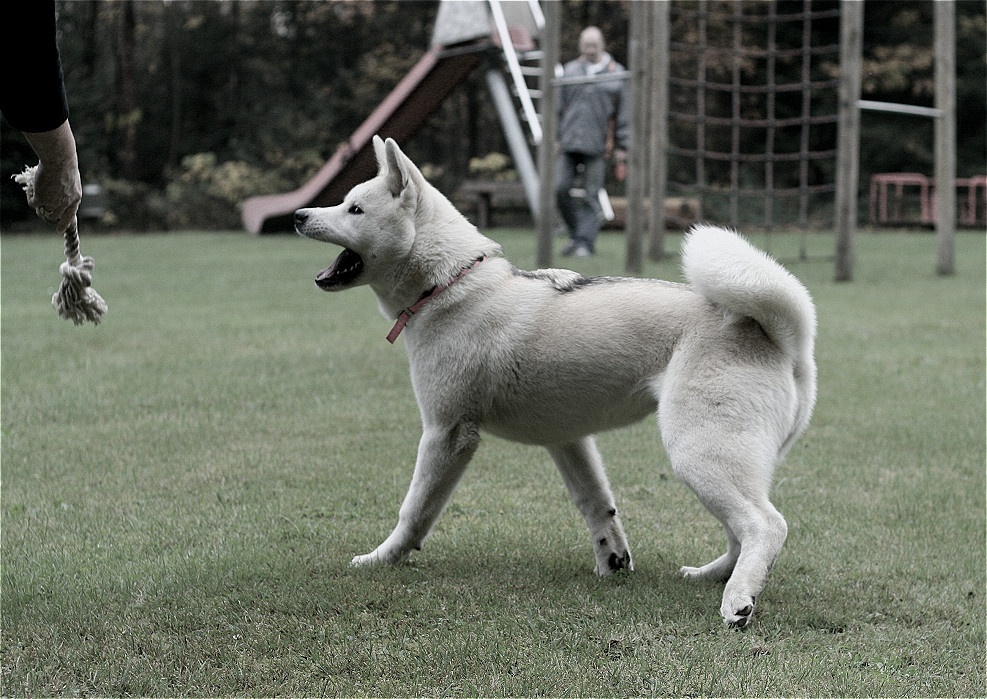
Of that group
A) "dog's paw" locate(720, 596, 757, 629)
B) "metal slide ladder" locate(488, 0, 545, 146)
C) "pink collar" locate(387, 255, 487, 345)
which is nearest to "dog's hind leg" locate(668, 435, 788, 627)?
"dog's paw" locate(720, 596, 757, 629)

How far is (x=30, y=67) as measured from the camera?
8.45 feet

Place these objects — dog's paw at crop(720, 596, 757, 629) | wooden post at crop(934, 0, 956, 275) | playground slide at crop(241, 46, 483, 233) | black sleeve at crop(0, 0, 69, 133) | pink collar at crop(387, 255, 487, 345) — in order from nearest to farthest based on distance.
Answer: black sleeve at crop(0, 0, 69, 133)
dog's paw at crop(720, 596, 757, 629)
pink collar at crop(387, 255, 487, 345)
wooden post at crop(934, 0, 956, 275)
playground slide at crop(241, 46, 483, 233)

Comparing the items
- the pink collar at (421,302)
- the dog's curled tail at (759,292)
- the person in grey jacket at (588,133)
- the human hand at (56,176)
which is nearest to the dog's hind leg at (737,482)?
the dog's curled tail at (759,292)

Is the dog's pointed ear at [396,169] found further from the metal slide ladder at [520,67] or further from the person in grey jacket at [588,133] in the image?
the metal slide ladder at [520,67]

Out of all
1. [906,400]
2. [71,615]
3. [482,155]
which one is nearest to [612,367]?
[71,615]

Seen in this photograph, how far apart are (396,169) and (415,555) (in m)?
1.37

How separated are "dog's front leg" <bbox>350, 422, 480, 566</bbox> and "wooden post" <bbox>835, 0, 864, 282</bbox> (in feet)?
30.3

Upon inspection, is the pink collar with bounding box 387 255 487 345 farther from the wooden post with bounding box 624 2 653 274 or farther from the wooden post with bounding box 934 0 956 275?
the wooden post with bounding box 934 0 956 275

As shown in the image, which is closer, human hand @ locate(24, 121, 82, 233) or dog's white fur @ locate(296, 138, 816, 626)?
human hand @ locate(24, 121, 82, 233)

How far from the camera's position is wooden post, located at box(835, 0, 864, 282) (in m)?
11.5

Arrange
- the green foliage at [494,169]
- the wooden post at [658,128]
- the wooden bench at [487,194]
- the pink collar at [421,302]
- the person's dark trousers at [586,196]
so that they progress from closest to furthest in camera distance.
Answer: the pink collar at [421,302] < the wooden post at [658,128] < the person's dark trousers at [586,196] < the wooden bench at [487,194] < the green foliage at [494,169]

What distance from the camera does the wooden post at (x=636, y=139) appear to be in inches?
437

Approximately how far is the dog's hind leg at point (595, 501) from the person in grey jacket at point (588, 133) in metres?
9.49

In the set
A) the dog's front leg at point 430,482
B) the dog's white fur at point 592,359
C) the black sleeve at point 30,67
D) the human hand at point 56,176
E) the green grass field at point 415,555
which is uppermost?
the black sleeve at point 30,67
